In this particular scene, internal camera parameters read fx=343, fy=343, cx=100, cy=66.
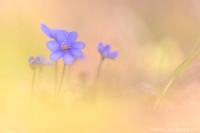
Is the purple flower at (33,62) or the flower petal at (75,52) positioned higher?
the flower petal at (75,52)

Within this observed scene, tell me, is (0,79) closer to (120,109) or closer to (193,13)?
(120,109)

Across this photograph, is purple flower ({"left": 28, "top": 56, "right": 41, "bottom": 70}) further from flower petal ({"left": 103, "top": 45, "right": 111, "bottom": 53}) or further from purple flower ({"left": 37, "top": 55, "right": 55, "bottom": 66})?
flower petal ({"left": 103, "top": 45, "right": 111, "bottom": 53})

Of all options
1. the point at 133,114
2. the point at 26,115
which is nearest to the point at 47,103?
the point at 26,115

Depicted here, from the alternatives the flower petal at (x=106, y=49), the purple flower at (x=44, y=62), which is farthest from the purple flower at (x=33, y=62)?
the flower petal at (x=106, y=49)

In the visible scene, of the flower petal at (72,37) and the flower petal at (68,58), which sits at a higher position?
the flower petal at (72,37)

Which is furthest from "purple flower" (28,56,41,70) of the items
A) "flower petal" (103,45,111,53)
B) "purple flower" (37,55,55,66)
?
"flower petal" (103,45,111,53)

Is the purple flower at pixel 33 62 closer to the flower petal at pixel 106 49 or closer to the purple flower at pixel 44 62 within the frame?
the purple flower at pixel 44 62

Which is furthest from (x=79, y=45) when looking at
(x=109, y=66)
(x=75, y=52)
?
(x=109, y=66)
